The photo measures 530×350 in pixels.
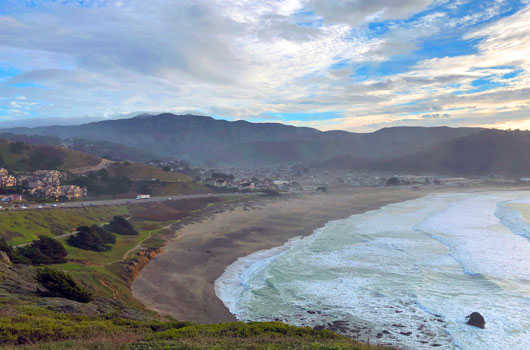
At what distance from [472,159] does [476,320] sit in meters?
128

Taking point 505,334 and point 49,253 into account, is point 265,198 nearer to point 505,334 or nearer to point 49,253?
point 49,253

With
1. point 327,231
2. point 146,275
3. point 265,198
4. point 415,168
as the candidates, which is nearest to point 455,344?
point 146,275

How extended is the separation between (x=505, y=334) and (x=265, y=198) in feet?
162

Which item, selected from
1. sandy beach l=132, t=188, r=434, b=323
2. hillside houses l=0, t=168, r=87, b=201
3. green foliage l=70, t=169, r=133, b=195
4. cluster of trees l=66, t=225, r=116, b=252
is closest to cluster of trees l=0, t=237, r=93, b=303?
cluster of trees l=66, t=225, r=116, b=252

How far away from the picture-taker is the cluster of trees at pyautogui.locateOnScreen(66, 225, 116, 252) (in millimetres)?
24456

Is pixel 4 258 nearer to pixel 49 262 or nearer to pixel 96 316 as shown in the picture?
pixel 49 262

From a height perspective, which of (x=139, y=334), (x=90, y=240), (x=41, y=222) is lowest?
(x=90, y=240)

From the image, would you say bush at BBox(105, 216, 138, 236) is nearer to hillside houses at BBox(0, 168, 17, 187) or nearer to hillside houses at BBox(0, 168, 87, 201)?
hillside houses at BBox(0, 168, 87, 201)

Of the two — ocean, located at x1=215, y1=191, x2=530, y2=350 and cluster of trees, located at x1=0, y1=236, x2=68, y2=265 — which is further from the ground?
cluster of trees, located at x1=0, y1=236, x2=68, y2=265

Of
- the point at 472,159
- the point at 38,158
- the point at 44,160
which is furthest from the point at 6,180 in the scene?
the point at 472,159

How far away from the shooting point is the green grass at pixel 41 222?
24.2 m

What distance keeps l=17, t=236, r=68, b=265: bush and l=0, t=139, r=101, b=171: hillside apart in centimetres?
4551

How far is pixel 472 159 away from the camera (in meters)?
123

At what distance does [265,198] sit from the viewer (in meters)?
62.0
